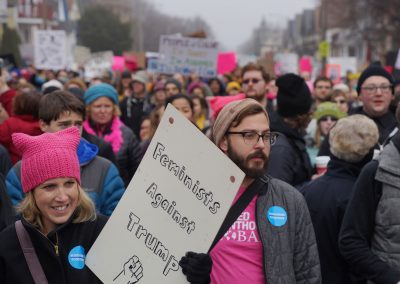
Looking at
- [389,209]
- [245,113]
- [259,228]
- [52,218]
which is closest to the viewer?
[52,218]

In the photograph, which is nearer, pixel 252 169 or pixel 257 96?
pixel 252 169

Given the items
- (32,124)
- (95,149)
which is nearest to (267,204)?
(95,149)

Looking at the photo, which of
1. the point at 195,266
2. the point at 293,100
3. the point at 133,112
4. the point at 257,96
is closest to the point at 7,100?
the point at 257,96

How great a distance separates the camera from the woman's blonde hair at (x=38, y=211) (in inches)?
126

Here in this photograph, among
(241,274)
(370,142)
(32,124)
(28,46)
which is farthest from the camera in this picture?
(28,46)

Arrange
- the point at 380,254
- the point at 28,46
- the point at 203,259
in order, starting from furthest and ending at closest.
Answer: the point at 28,46 → the point at 380,254 → the point at 203,259

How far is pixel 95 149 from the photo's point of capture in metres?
4.73

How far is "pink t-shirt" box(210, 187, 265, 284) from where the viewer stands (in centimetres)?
335

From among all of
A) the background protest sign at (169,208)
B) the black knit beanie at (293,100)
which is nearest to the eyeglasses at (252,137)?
the background protest sign at (169,208)

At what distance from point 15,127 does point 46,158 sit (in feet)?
10.1

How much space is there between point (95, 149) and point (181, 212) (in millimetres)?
1914

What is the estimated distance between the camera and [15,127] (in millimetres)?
6180

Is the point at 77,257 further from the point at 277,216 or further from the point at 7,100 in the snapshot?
the point at 7,100

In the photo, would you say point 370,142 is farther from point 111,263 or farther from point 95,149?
point 111,263
